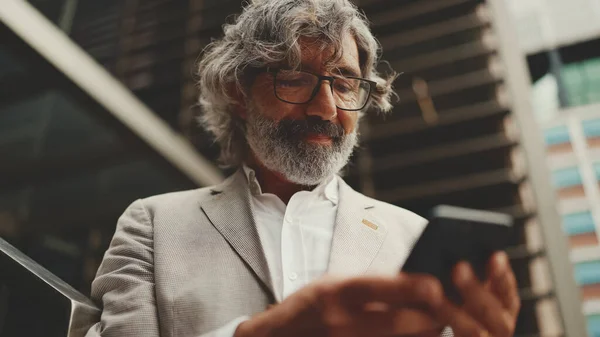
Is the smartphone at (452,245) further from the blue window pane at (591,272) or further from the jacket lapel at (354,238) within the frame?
the blue window pane at (591,272)

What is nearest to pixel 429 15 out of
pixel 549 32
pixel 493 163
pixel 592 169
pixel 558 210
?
pixel 549 32

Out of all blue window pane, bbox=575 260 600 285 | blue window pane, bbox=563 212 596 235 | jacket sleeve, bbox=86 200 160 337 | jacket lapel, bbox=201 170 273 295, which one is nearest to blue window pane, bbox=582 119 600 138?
blue window pane, bbox=563 212 596 235

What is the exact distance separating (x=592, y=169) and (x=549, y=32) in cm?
3281

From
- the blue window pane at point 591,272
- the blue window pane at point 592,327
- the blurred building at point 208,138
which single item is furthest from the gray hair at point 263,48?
the blue window pane at point 591,272

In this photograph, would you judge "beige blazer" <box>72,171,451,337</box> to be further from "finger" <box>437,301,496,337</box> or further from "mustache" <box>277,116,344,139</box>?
"finger" <box>437,301,496,337</box>

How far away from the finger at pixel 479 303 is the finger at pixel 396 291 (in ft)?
0.12

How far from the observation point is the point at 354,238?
3.99 ft

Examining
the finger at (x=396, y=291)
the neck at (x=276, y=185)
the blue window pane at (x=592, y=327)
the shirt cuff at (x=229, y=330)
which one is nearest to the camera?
the finger at (x=396, y=291)

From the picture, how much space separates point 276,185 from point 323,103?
0.31 m

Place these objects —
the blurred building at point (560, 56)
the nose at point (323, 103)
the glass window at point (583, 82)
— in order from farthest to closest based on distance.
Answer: the glass window at point (583, 82) → the blurred building at point (560, 56) → the nose at point (323, 103)

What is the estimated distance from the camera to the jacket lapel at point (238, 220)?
113 cm

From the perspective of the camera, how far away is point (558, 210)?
2576 millimetres

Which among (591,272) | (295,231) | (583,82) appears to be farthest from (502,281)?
(591,272)

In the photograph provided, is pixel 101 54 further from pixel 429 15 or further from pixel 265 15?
pixel 429 15
